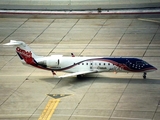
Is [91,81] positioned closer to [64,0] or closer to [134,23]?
[134,23]

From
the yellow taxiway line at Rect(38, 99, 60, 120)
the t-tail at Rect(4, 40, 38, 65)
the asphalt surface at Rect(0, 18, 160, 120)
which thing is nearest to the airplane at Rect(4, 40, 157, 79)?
the t-tail at Rect(4, 40, 38, 65)

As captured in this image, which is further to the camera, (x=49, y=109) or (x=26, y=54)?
(x=26, y=54)

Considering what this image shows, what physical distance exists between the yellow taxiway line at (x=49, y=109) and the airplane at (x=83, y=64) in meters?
4.66

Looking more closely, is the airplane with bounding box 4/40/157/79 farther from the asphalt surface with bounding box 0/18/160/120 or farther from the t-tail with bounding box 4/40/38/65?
the asphalt surface with bounding box 0/18/160/120

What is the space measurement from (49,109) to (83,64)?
28.4 feet

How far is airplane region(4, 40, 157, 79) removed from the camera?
6475 centimetres

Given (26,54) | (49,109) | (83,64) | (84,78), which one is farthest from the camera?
(26,54)

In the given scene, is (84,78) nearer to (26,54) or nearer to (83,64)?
(83,64)

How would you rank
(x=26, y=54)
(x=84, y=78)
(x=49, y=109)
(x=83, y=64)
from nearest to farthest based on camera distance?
(x=49, y=109) < (x=83, y=64) < (x=84, y=78) < (x=26, y=54)

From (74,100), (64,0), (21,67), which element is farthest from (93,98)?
(64,0)

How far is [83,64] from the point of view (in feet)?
216

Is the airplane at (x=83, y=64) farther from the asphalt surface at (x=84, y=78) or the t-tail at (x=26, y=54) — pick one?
the asphalt surface at (x=84, y=78)

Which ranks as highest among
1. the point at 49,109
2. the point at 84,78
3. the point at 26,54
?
the point at 26,54

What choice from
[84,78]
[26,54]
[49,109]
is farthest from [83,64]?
[49,109]
